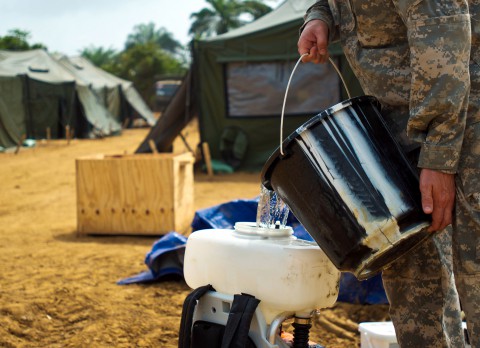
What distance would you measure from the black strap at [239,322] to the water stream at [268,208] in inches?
13.0

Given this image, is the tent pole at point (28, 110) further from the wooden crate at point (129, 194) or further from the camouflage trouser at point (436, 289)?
the camouflage trouser at point (436, 289)

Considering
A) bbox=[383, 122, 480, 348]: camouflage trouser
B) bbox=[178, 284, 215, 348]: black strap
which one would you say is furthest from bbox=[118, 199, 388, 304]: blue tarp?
bbox=[178, 284, 215, 348]: black strap

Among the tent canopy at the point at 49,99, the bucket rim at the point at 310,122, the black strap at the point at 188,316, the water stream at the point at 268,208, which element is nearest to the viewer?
the bucket rim at the point at 310,122

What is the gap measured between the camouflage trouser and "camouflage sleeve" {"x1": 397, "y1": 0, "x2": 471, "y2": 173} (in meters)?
0.16

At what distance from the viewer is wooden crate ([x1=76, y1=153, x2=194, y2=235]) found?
5.84 metres

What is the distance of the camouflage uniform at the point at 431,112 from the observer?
2012 mm

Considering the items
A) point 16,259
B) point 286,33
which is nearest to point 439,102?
point 16,259

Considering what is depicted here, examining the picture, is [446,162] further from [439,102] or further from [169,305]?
[169,305]

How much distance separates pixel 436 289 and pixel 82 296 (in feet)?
7.90

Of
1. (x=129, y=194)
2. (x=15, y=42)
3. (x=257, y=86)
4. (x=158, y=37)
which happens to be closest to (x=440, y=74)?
(x=129, y=194)

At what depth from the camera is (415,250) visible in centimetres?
237

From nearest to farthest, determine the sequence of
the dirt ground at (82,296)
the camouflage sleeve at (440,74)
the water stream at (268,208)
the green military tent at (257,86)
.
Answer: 1. the camouflage sleeve at (440,74)
2. the water stream at (268,208)
3. the dirt ground at (82,296)
4. the green military tent at (257,86)

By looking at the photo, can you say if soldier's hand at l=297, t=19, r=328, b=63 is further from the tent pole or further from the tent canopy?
the tent pole

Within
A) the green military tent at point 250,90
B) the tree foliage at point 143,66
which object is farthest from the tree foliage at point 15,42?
the green military tent at point 250,90
